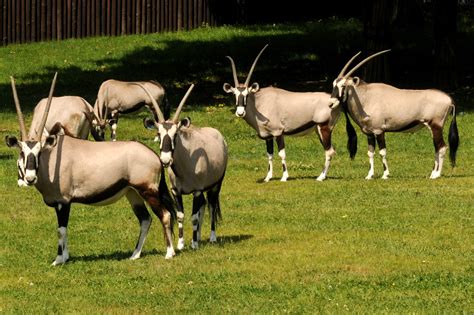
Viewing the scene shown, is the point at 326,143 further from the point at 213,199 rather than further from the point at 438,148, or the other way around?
the point at 213,199

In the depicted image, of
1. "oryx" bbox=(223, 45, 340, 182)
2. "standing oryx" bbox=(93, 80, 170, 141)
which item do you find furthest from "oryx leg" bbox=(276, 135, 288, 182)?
"standing oryx" bbox=(93, 80, 170, 141)

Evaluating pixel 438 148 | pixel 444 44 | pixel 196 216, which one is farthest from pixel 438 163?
pixel 444 44

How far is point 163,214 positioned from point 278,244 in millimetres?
2143

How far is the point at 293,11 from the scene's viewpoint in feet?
169

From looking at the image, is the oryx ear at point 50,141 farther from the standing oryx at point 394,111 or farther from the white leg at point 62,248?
the standing oryx at point 394,111

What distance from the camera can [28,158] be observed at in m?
16.7

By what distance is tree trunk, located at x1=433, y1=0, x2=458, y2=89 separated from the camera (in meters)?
38.6

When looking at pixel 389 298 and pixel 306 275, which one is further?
pixel 306 275

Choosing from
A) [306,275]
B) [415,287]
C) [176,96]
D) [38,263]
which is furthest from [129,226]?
[176,96]

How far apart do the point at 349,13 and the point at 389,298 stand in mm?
37525

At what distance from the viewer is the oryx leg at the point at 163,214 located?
17.1 m

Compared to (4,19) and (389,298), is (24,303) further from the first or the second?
(4,19)

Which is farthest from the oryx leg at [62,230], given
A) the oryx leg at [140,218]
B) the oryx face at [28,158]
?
the oryx leg at [140,218]

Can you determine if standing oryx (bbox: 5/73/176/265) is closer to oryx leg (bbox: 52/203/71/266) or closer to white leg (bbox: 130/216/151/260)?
oryx leg (bbox: 52/203/71/266)
